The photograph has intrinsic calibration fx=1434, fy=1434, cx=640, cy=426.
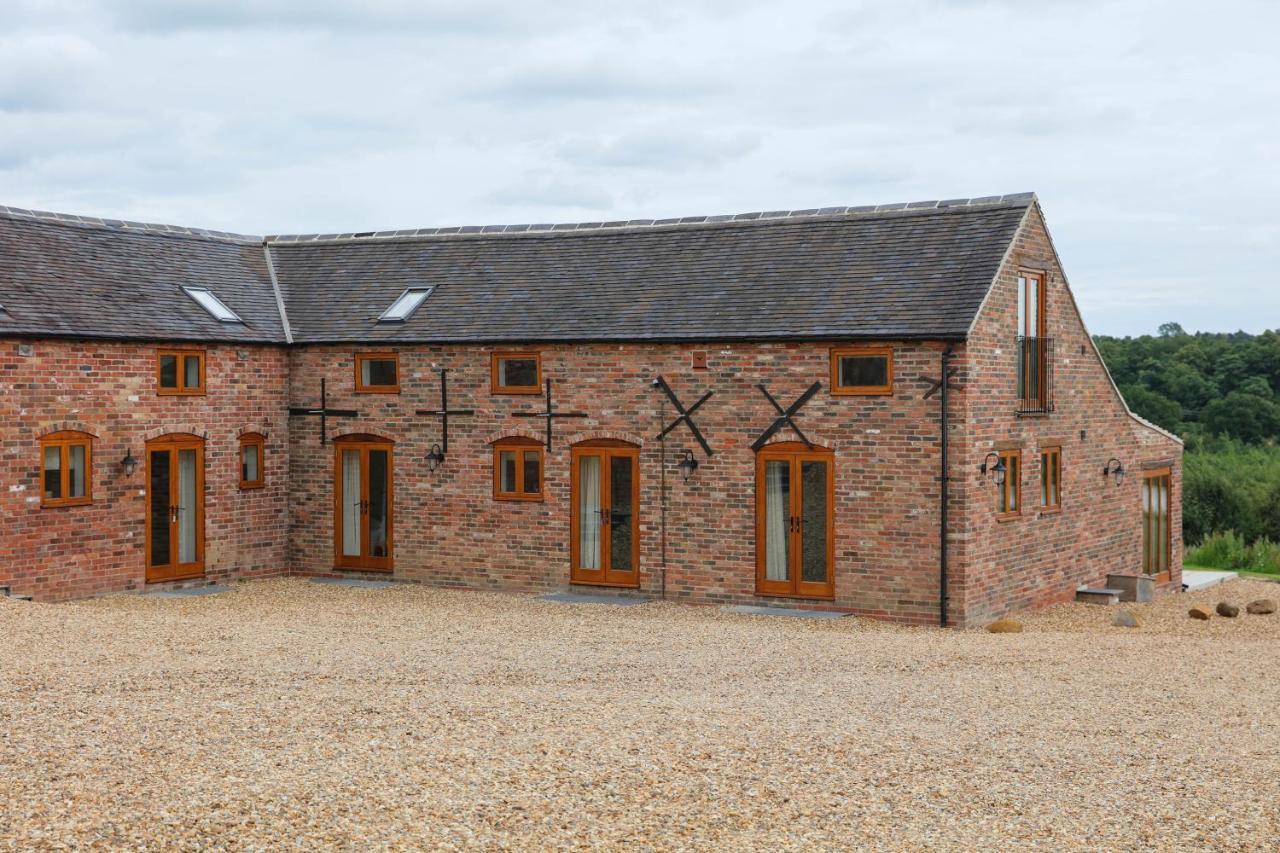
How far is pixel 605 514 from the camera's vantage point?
19188mm

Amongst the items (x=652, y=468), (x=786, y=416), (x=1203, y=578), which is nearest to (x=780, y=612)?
(x=786, y=416)

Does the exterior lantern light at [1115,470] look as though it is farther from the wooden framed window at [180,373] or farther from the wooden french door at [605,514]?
the wooden framed window at [180,373]

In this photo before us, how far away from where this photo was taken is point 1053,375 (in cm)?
1928

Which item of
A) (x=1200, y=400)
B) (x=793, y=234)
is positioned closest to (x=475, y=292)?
(x=793, y=234)

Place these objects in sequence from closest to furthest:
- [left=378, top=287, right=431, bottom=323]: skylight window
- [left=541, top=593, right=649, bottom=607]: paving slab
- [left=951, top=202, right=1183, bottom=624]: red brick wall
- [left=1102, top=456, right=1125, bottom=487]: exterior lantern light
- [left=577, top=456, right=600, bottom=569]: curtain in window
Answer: [left=951, top=202, right=1183, bottom=624]: red brick wall, [left=541, top=593, right=649, bottom=607]: paving slab, [left=577, top=456, right=600, bottom=569]: curtain in window, [left=378, top=287, right=431, bottom=323]: skylight window, [left=1102, top=456, right=1125, bottom=487]: exterior lantern light

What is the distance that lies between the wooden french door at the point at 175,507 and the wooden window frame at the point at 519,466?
162 inches

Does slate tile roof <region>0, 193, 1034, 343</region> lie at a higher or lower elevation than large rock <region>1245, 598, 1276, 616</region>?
higher

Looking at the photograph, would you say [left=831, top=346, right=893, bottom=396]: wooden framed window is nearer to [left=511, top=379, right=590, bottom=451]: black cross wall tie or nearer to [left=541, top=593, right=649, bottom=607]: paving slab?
[left=511, top=379, right=590, bottom=451]: black cross wall tie

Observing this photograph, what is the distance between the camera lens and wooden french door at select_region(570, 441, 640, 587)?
19000 mm

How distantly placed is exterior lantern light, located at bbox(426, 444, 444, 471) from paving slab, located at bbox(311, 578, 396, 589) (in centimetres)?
179

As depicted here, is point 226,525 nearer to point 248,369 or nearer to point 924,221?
point 248,369

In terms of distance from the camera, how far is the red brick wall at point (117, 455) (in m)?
17.8

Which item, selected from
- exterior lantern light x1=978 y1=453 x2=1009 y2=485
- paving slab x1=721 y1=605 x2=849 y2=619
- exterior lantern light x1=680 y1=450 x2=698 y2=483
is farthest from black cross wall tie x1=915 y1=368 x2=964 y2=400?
exterior lantern light x1=680 y1=450 x2=698 y2=483

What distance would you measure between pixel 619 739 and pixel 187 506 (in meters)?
12.3
